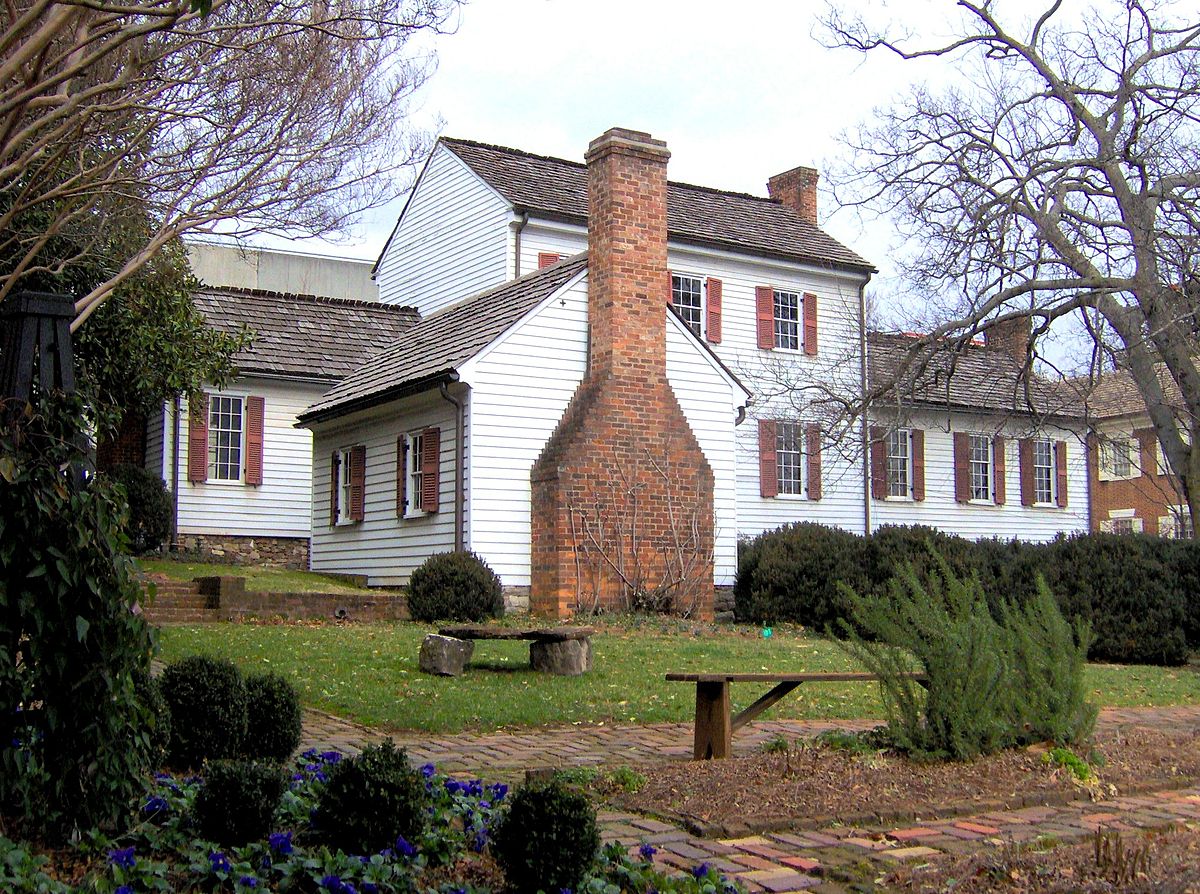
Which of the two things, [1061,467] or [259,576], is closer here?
[259,576]

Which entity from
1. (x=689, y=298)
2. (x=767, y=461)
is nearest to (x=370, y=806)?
(x=689, y=298)

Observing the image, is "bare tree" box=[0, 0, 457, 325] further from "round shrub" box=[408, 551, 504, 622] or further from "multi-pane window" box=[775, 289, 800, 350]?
"multi-pane window" box=[775, 289, 800, 350]

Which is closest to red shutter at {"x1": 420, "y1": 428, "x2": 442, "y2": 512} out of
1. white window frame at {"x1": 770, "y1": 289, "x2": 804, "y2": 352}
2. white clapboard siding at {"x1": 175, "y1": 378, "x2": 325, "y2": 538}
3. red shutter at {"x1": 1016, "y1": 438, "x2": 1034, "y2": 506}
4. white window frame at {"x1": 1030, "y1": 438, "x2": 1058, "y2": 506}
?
white clapboard siding at {"x1": 175, "y1": 378, "x2": 325, "y2": 538}

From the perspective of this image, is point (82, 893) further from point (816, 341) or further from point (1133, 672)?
point (816, 341)

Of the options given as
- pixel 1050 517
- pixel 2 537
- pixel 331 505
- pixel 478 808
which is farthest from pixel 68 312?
pixel 1050 517

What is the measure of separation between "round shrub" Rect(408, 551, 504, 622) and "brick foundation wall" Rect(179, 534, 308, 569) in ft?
29.7

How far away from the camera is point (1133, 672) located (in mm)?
16266

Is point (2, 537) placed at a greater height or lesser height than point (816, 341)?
lesser

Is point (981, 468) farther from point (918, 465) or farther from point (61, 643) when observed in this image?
point (61, 643)

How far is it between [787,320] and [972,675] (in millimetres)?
22472

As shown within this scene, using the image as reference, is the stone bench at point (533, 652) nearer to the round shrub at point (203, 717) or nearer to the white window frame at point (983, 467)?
the round shrub at point (203, 717)

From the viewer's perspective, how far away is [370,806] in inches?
212

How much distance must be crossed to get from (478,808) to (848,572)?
46.9 feet

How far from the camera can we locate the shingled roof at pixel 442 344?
20312mm
